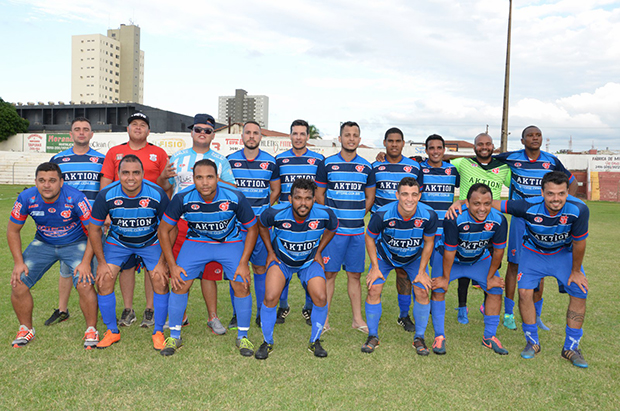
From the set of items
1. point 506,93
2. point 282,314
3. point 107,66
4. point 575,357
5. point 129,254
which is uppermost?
point 107,66

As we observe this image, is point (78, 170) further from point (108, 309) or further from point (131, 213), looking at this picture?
point (108, 309)

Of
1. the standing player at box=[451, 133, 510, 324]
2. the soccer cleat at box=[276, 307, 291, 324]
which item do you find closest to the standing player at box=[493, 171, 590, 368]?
the standing player at box=[451, 133, 510, 324]

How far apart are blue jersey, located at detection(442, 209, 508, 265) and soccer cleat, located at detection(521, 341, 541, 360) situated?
1071 millimetres

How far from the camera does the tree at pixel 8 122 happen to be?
166 feet

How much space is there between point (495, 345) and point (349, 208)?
2.20m

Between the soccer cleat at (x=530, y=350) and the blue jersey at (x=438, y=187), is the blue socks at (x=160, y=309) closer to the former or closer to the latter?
the blue jersey at (x=438, y=187)

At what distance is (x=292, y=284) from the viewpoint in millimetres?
7449

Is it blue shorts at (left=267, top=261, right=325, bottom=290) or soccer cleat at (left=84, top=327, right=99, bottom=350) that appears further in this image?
blue shorts at (left=267, top=261, right=325, bottom=290)

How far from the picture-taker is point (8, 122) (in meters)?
51.1

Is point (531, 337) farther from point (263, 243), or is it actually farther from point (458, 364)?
point (263, 243)

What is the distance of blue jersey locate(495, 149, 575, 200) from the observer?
546 centimetres

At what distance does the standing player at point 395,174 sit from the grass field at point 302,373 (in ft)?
0.95

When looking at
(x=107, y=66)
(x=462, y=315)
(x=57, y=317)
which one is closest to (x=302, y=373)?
(x=462, y=315)

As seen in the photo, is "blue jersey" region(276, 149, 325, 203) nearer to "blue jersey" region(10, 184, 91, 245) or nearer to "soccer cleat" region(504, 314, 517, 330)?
"blue jersey" region(10, 184, 91, 245)
